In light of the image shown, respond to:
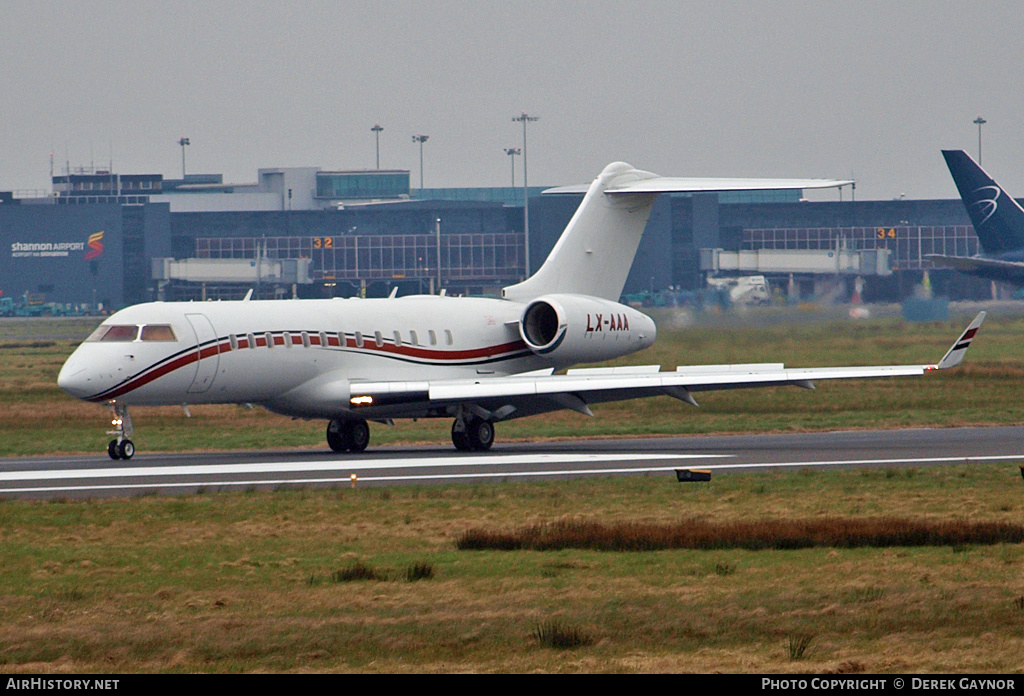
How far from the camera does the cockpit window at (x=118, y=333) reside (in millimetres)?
29656

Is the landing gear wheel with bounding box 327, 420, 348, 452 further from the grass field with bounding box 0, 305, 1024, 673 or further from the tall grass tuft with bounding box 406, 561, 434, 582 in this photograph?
the tall grass tuft with bounding box 406, 561, 434, 582

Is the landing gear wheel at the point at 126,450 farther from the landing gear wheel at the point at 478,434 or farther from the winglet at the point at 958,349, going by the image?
the winglet at the point at 958,349

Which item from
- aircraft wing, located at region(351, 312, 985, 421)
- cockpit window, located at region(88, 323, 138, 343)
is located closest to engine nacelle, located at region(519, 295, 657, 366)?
aircraft wing, located at region(351, 312, 985, 421)

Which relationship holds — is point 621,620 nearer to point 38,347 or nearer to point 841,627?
point 841,627

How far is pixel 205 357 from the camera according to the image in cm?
3009

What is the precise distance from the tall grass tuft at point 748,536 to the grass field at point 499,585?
408 mm

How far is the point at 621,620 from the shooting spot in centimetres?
1387

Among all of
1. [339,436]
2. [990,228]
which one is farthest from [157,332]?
[990,228]

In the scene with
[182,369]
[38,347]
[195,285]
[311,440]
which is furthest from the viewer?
[195,285]

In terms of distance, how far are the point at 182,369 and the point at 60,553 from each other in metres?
11.6

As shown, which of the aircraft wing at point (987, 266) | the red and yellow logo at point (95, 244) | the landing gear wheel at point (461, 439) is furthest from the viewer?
the red and yellow logo at point (95, 244)

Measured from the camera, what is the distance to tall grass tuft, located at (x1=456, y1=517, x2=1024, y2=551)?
18.2 metres

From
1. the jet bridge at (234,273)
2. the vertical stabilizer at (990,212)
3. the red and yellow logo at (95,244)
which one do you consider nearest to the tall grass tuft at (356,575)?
the vertical stabilizer at (990,212)

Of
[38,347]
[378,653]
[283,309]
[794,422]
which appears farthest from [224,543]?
[38,347]
